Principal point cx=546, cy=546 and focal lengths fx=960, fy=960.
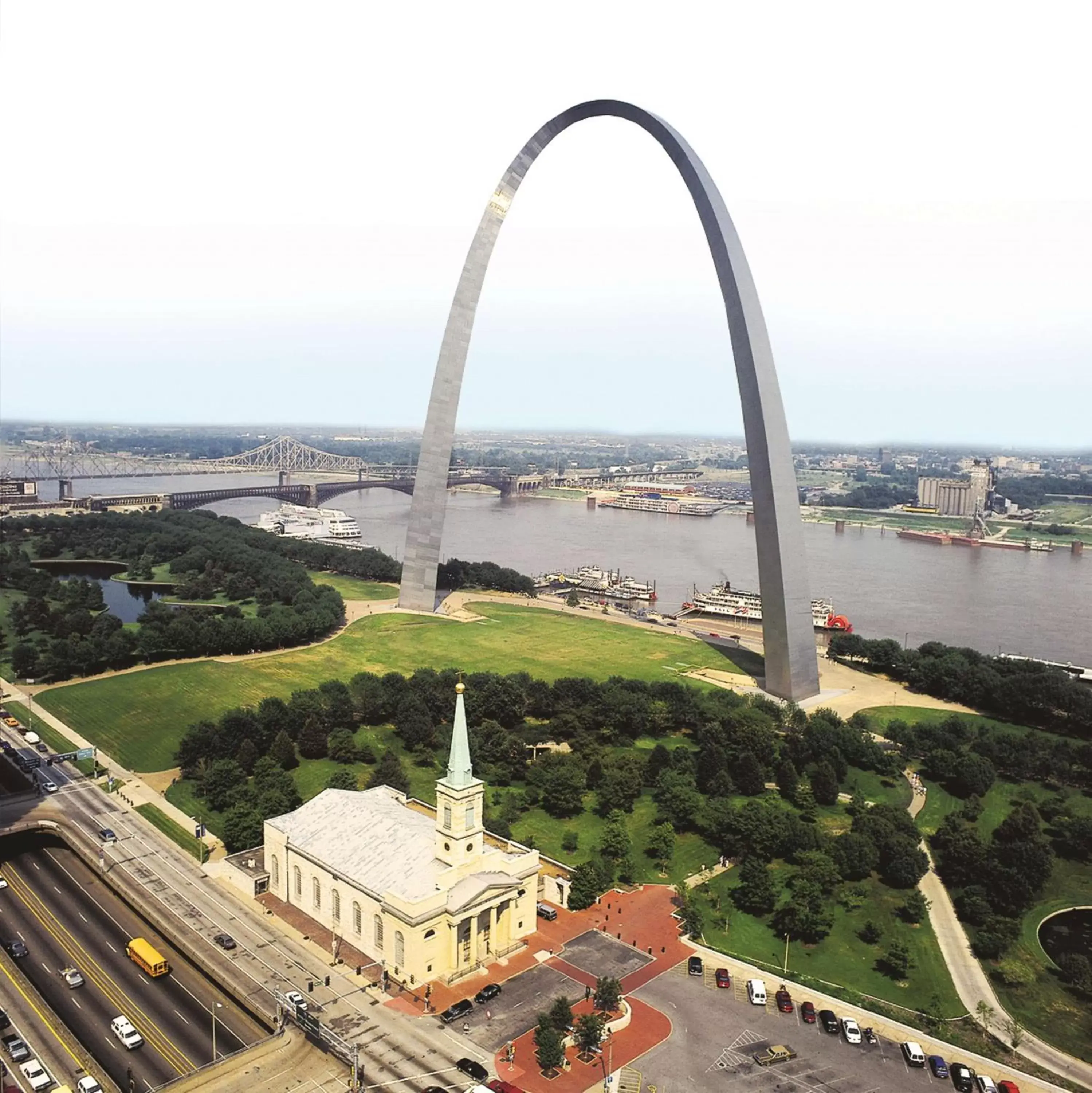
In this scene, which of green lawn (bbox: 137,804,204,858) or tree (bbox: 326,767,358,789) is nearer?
green lawn (bbox: 137,804,204,858)

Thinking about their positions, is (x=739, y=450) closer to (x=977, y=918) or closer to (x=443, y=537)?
(x=443, y=537)

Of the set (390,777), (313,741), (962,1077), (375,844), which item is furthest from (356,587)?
(962,1077)

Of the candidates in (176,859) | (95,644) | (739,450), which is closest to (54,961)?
(176,859)

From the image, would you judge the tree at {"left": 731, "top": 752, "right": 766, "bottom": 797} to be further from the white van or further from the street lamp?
the street lamp

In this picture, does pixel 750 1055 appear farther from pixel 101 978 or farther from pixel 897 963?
pixel 101 978

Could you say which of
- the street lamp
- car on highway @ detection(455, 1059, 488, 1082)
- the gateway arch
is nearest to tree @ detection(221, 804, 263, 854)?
the street lamp

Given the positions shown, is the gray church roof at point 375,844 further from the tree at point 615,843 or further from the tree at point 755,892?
the tree at point 755,892
